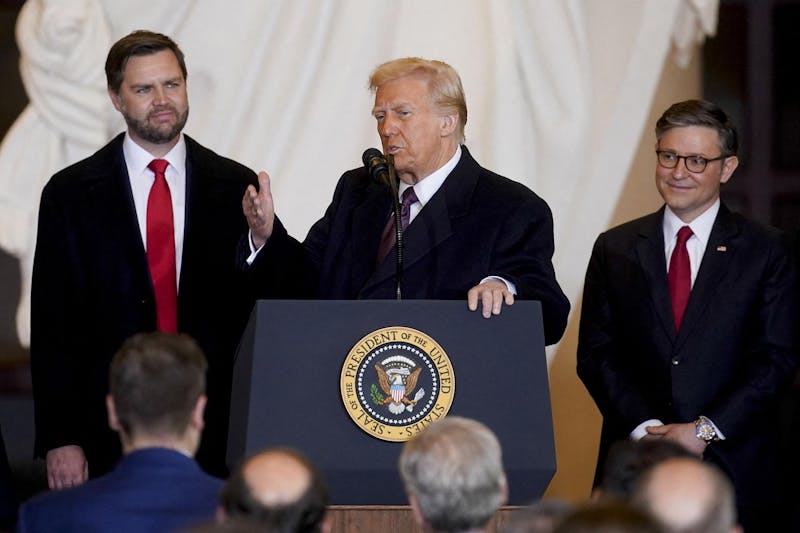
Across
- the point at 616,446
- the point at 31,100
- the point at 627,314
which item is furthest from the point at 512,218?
the point at 31,100

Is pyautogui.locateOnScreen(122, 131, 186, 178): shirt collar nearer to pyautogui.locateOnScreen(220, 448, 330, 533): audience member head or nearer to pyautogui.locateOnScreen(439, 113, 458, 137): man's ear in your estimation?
pyautogui.locateOnScreen(439, 113, 458, 137): man's ear

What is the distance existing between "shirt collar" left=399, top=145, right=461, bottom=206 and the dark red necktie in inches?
0.6

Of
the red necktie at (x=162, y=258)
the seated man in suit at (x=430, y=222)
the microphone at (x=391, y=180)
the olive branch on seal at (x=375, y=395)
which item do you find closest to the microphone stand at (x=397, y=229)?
the microphone at (x=391, y=180)

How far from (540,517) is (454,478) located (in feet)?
1.15

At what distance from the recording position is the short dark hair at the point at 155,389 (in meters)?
2.76

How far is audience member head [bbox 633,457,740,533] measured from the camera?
2168 millimetres

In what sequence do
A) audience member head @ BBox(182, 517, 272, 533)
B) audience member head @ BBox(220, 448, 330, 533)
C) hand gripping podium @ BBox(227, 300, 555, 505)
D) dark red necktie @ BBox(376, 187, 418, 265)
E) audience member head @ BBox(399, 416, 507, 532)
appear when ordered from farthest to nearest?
dark red necktie @ BBox(376, 187, 418, 265) < hand gripping podium @ BBox(227, 300, 555, 505) < audience member head @ BBox(399, 416, 507, 532) < audience member head @ BBox(220, 448, 330, 533) < audience member head @ BBox(182, 517, 272, 533)

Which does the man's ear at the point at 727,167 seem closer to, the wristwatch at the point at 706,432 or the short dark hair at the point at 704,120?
the short dark hair at the point at 704,120

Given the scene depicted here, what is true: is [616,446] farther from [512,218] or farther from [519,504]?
[512,218]

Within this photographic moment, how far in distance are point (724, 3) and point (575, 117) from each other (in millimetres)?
759

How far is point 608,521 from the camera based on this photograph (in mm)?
1831

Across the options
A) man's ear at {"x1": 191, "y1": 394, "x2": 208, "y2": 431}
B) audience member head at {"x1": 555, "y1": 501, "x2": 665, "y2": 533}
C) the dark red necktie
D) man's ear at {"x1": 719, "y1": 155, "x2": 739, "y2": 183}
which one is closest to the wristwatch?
man's ear at {"x1": 719, "y1": 155, "x2": 739, "y2": 183}

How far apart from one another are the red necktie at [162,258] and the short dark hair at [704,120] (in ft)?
4.94

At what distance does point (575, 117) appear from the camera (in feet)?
20.0
